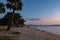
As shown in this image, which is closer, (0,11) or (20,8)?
(0,11)

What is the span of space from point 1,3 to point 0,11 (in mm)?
1947

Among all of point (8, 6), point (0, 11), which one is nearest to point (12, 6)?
point (8, 6)

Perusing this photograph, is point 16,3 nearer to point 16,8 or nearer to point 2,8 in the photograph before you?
point 16,8

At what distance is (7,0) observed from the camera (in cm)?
3512

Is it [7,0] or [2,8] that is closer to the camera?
[2,8]

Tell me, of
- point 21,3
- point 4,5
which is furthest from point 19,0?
point 4,5

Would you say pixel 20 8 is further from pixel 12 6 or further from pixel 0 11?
pixel 0 11

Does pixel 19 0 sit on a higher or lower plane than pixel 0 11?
higher

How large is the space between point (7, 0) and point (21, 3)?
3098mm

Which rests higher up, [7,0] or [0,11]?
[7,0]

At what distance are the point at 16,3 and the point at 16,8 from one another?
1.09 meters

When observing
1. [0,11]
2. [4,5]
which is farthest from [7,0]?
[0,11]

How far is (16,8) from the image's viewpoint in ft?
114

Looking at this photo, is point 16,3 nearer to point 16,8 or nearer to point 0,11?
point 16,8
